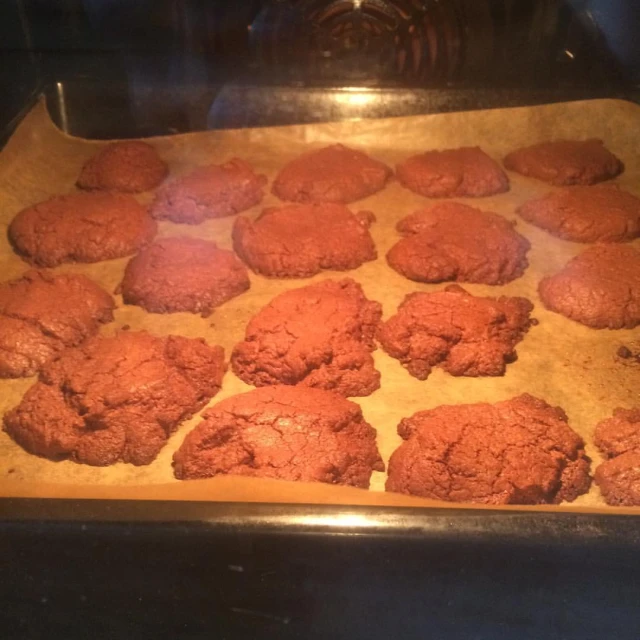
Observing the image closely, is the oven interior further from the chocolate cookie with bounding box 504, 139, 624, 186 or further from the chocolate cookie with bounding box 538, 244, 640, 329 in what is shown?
the chocolate cookie with bounding box 538, 244, 640, 329

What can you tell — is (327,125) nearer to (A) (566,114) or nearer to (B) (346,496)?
(A) (566,114)

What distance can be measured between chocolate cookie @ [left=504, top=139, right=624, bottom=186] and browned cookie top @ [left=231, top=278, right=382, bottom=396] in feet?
3.53

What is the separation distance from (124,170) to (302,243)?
83 centimetres

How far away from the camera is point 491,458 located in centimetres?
162

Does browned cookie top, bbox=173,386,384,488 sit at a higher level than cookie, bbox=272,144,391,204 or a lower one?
higher

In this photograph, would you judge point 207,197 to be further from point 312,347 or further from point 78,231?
point 312,347

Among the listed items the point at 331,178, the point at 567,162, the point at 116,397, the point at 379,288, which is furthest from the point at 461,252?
the point at 116,397

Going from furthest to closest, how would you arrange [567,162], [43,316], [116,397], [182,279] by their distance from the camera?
1. [567,162]
2. [182,279]
3. [43,316]
4. [116,397]

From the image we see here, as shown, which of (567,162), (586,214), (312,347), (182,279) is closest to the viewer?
(312,347)

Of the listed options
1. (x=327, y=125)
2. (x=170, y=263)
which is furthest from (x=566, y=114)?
(x=170, y=263)

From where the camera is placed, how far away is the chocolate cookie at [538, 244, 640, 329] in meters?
2.10

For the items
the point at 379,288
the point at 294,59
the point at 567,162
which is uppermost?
the point at 294,59

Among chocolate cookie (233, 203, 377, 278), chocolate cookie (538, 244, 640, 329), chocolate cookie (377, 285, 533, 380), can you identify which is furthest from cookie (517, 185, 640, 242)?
chocolate cookie (233, 203, 377, 278)

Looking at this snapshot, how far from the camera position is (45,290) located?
2.18m
